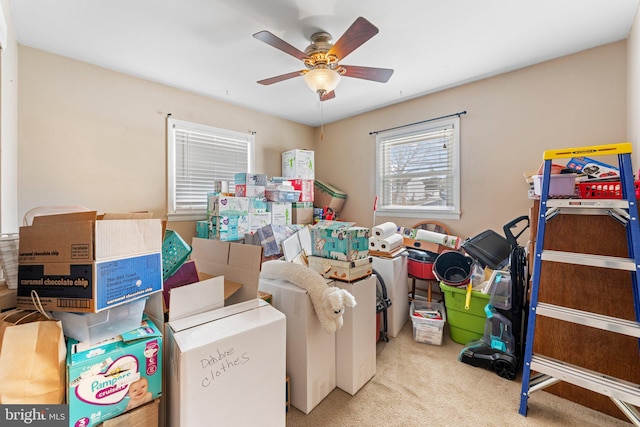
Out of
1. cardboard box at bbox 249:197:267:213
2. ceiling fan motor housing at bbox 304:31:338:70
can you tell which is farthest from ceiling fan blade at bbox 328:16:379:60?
cardboard box at bbox 249:197:267:213

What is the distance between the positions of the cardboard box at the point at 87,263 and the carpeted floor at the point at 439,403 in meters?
1.12

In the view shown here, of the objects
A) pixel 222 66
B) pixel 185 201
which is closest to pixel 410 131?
pixel 222 66

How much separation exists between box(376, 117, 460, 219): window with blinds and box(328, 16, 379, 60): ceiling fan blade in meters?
1.72

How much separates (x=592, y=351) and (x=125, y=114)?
4.06m

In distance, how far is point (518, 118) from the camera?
254 centimetres

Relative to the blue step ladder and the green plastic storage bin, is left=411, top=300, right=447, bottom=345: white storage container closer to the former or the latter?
the green plastic storage bin

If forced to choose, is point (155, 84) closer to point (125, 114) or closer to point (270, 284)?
point (125, 114)

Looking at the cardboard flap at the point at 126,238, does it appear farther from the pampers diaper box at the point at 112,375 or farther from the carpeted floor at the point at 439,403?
the carpeted floor at the point at 439,403

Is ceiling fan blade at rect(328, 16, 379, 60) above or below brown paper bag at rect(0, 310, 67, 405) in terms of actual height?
above

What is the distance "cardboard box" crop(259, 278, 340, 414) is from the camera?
4.78 feet

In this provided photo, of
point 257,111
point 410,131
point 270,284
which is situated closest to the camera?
point 270,284

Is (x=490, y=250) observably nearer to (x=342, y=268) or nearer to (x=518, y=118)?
(x=518, y=118)

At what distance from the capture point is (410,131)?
128 inches

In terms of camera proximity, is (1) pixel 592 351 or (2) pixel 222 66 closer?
(1) pixel 592 351
